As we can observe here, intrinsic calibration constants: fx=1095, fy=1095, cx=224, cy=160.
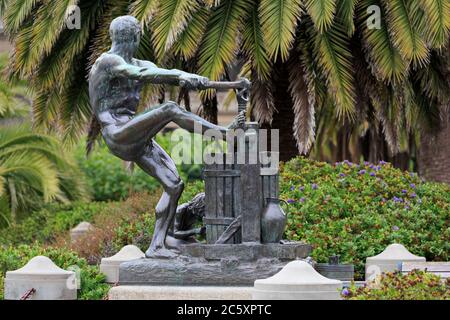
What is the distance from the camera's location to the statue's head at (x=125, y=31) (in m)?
10.5

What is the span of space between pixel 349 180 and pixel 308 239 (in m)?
2.05

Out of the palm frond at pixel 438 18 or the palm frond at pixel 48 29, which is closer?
the palm frond at pixel 438 18

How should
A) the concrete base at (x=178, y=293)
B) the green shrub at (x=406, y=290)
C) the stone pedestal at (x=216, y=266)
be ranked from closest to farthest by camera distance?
the green shrub at (x=406, y=290), the concrete base at (x=178, y=293), the stone pedestal at (x=216, y=266)

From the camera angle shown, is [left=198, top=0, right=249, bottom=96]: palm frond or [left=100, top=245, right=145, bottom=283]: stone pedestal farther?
[left=198, top=0, right=249, bottom=96]: palm frond

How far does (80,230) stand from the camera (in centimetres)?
1828

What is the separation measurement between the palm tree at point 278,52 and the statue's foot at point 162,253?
4.84 meters

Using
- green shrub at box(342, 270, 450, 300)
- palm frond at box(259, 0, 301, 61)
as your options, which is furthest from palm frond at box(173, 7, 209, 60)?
green shrub at box(342, 270, 450, 300)

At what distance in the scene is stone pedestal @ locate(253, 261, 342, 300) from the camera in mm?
8969

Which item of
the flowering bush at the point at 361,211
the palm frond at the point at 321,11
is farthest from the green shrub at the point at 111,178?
the palm frond at the point at 321,11

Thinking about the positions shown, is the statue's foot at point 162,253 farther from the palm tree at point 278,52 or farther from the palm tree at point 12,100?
the palm tree at point 12,100

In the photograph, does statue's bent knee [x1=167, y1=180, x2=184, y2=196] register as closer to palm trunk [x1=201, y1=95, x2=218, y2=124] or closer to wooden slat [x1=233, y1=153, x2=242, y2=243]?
wooden slat [x1=233, y1=153, x2=242, y2=243]

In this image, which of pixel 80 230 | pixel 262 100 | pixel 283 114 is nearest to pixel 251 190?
pixel 262 100

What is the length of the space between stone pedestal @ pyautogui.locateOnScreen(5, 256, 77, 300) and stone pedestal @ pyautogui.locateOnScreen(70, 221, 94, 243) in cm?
686
